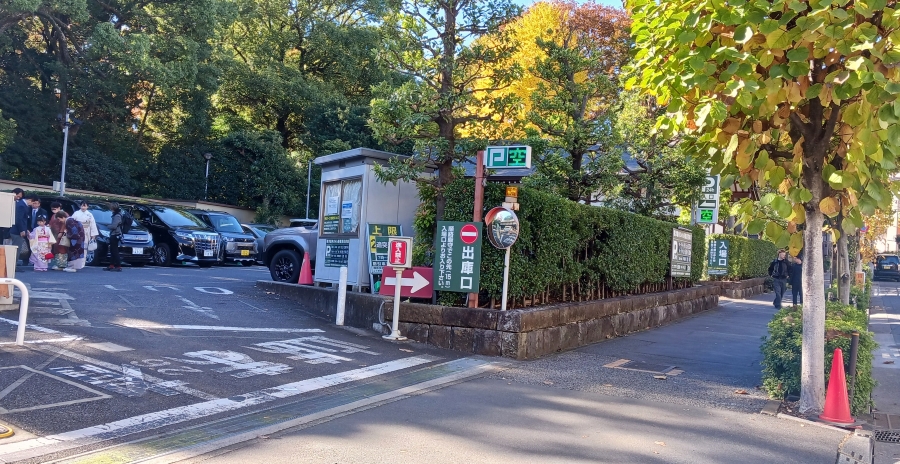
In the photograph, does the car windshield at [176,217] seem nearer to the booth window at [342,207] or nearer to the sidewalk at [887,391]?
the booth window at [342,207]

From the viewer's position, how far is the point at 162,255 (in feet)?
64.2

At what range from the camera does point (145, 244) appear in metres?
18.7

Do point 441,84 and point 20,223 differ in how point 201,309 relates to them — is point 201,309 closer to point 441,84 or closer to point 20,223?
point 441,84

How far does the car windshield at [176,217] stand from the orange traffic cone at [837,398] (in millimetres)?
16779

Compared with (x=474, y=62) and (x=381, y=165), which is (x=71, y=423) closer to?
(x=381, y=165)

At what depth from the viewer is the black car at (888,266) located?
45781mm

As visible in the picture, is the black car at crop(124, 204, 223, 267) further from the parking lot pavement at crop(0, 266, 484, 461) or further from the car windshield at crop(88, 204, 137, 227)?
the parking lot pavement at crop(0, 266, 484, 461)

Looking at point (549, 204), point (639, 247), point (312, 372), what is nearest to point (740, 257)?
point (639, 247)

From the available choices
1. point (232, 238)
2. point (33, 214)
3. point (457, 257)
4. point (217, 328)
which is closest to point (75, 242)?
point (33, 214)

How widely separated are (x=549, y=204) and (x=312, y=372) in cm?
446

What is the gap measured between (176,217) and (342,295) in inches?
426

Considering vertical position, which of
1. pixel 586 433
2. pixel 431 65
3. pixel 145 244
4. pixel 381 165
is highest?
pixel 431 65

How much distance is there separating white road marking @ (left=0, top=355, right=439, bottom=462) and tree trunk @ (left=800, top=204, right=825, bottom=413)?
443 cm

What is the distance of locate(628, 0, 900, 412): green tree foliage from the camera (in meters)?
6.52
